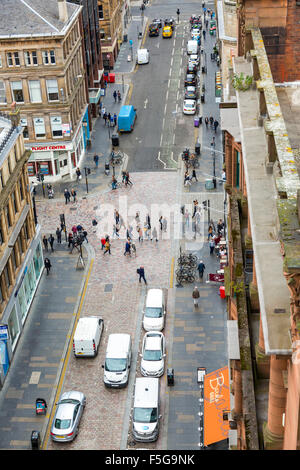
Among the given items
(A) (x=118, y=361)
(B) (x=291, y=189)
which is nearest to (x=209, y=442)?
(A) (x=118, y=361)

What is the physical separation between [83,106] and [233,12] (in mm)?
33546

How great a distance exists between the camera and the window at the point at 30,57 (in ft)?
246

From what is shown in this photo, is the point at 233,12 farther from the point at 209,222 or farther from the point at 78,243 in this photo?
the point at 78,243

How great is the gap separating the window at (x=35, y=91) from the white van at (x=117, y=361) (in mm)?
35217

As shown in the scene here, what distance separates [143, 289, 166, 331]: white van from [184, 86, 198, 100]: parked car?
2064 inches

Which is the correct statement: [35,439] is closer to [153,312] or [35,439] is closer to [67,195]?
[153,312]

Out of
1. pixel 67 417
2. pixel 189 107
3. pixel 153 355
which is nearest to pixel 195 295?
pixel 153 355

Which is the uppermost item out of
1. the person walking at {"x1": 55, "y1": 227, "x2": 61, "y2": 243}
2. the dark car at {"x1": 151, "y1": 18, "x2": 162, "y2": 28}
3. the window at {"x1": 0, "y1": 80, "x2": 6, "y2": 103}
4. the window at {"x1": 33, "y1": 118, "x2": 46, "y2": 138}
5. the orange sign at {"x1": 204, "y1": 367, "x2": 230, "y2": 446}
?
the window at {"x1": 0, "y1": 80, "x2": 6, "y2": 103}

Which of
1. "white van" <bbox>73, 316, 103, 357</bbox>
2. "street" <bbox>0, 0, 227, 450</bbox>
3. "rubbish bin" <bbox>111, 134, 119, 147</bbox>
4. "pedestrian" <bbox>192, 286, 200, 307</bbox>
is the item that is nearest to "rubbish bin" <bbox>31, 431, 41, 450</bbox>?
"street" <bbox>0, 0, 227, 450</bbox>

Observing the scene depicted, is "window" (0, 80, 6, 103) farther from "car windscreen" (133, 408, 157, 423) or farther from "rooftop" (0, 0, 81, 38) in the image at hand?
"car windscreen" (133, 408, 157, 423)

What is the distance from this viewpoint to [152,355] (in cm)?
5053

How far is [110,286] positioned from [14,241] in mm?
11691

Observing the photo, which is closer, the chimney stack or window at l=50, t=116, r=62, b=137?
the chimney stack

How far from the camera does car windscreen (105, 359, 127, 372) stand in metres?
49.2
